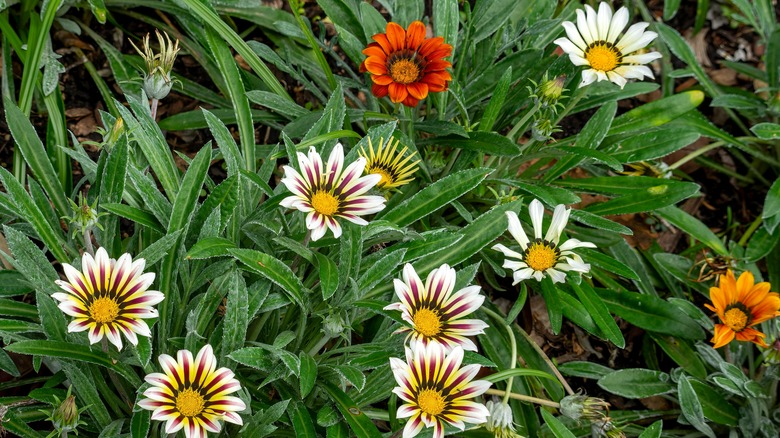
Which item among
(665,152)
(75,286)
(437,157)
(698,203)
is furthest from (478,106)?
(75,286)

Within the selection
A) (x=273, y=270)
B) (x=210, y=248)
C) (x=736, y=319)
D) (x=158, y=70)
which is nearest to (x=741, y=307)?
(x=736, y=319)

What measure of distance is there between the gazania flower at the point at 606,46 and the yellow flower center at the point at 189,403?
3.50ft

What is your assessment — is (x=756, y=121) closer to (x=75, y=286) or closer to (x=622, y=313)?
(x=622, y=313)

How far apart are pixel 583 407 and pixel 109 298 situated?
0.91 metres

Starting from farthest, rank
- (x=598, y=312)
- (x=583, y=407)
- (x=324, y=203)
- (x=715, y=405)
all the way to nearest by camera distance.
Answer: (x=715, y=405) < (x=598, y=312) < (x=583, y=407) < (x=324, y=203)

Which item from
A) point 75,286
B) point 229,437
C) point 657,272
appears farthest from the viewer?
point 657,272

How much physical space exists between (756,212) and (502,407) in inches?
58.6

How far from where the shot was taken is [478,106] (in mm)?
→ 2145

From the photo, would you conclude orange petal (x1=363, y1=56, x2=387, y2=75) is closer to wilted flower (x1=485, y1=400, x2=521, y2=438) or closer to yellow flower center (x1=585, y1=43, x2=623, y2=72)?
yellow flower center (x1=585, y1=43, x2=623, y2=72)

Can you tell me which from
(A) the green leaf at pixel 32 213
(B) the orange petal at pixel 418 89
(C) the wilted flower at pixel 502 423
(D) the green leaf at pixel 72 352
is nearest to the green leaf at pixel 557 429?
(C) the wilted flower at pixel 502 423

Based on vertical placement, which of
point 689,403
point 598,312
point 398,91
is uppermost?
point 398,91

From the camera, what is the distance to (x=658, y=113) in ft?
7.14

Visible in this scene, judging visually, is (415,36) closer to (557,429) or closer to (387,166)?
(387,166)

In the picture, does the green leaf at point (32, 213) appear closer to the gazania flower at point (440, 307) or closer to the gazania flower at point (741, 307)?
the gazania flower at point (440, 307)
